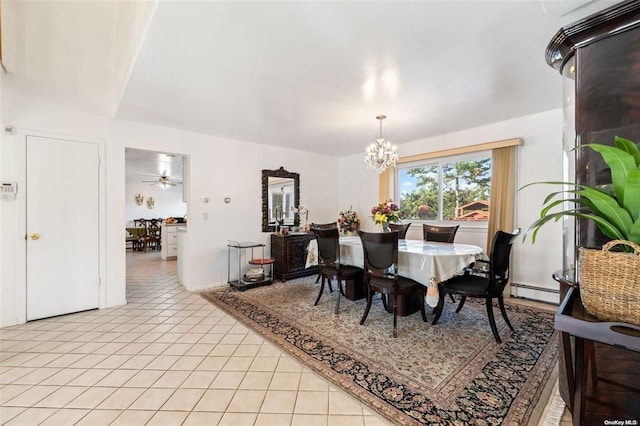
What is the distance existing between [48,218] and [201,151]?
2.03 metres

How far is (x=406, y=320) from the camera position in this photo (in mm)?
3070

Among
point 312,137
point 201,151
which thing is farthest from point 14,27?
point 312,137

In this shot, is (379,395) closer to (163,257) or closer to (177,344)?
(177,344)

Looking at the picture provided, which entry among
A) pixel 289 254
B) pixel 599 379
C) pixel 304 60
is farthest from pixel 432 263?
pixel 289 254

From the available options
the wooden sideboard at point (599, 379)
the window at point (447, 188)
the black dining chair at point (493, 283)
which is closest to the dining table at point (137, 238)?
the window at point (447, 188)

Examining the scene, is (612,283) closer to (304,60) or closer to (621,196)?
(621,196)

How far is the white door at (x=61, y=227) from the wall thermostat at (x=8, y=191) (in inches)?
3.9

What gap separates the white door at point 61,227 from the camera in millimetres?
3113

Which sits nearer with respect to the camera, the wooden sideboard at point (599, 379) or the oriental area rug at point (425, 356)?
the wooden sideboard at point (599, 379)

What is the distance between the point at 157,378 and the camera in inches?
79.7

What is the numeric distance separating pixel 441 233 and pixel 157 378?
11.9 feet

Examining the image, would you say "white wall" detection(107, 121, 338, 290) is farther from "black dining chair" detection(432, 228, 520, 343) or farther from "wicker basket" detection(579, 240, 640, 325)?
"wicker basket" detection(579, 240, 640, 325)

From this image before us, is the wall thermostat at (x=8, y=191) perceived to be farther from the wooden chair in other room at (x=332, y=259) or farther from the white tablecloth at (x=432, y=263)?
the white tablecloth at (x=432, y=263)

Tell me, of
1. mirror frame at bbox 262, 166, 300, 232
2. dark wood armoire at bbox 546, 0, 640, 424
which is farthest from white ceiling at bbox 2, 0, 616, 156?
mirror frame at bbox 262, 166, 300, 232
